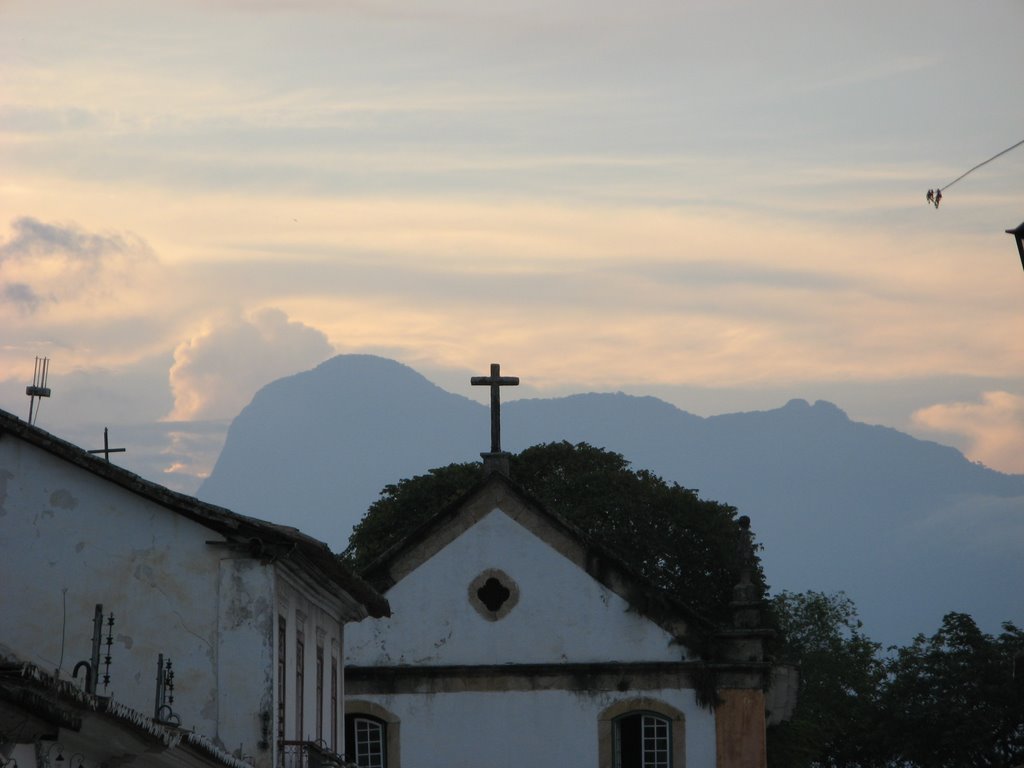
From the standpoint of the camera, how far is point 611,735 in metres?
31.5

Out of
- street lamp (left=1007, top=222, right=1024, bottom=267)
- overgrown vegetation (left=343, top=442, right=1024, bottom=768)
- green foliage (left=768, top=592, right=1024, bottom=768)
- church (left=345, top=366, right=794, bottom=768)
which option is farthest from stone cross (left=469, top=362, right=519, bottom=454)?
green foliage (left=768, top=592, right=1024, bottom=768)

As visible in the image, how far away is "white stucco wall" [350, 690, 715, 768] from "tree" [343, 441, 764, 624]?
21302 mm

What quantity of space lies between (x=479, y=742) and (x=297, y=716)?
8.78 meters

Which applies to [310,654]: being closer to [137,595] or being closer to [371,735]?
[137,595]

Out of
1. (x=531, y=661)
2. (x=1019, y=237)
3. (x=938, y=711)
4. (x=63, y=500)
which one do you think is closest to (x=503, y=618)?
(x=531, y=661)

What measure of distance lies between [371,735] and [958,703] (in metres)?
38.2

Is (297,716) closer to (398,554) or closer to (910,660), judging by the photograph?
(398,554)

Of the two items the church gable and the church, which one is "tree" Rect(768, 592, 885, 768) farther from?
the church gable

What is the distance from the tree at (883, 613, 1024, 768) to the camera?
6353 centimetres

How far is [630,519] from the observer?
5484 centimetres

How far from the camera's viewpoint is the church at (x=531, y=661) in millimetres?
31391

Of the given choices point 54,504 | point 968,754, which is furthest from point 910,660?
point 54,504

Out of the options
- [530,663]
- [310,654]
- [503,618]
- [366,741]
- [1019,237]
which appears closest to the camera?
[1019,237]

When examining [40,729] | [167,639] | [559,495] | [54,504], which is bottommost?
[40,729]
